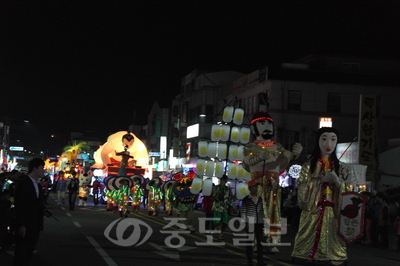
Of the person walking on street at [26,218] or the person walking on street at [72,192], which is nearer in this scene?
the person walking on street at [26,218]

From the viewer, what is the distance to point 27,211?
927 cm

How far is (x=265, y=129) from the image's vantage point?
42.2 ft

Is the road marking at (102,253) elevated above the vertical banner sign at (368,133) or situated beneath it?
situated beneath

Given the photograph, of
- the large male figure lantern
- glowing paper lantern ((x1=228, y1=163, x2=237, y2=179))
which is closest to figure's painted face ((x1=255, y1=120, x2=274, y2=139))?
the large male figure lantern

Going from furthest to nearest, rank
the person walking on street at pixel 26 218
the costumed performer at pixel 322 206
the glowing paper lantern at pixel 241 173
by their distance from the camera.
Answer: the glowing paper lantern at pixel 241 173
the costumed performer at pixel 322 206
the person walking on street at pixel 26 218

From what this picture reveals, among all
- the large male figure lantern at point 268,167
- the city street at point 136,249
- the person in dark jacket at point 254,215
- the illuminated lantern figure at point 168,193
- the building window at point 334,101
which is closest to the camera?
the city street at point 136,249

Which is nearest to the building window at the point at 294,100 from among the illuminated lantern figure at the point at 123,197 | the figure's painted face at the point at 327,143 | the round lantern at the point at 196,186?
the illuminated lantern figure at the point at 123,197

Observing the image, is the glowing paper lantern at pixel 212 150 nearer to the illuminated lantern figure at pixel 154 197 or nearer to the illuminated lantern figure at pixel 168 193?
the illuminated lantern figure at pixel 168 193

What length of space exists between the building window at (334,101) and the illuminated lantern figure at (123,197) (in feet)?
80.1

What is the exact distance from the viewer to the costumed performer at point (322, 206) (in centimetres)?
1056

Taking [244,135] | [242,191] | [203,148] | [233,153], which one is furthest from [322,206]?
[203,148]

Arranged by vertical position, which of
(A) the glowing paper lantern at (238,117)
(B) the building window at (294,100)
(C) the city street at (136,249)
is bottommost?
(C) the city street at (136,249)

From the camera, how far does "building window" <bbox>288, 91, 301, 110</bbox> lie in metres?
46.7

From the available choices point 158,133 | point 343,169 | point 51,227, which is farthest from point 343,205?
point 158,133
